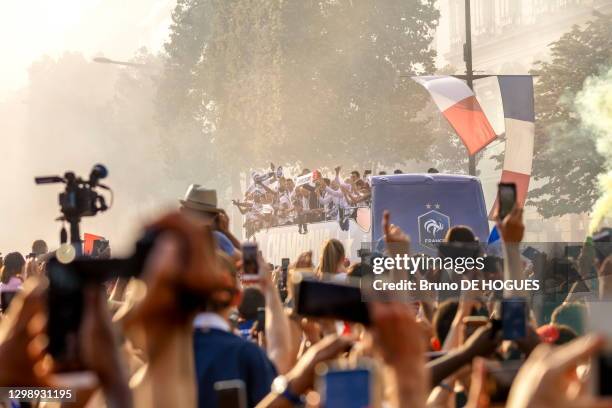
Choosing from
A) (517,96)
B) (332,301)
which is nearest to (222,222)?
(332,301)

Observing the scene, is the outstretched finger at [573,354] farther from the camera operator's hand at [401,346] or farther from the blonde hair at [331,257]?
the blonde hair at [331,257]

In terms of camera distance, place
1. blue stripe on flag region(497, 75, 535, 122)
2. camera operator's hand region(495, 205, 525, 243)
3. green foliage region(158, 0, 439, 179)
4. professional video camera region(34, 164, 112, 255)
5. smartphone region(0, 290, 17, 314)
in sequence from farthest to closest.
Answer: green foliage region(158, 0, 439, 179)
blue stripe on flag region(497, 75, 535, 122)
professional video camera region(34, 164, 112, 255)
camera operator's hand region(495, 205, 525, 243)
smartphone region(0, 290, 17, 314)

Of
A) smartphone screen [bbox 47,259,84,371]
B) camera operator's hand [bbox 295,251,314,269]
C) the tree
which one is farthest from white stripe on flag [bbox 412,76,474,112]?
smartphone screen [bbox 47,259,84,371]

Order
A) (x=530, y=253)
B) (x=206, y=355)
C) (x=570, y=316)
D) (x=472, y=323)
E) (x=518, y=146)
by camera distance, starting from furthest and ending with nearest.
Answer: (x=518, y=146), (x=530, y=253), (x=570, y=316), (x=472, y=323), (x=206, y=355)

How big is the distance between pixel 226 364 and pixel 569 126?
122 feet

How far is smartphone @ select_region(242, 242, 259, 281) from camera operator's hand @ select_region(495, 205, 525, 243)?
3.10 feet

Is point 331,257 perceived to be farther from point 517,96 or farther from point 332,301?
point 517,96

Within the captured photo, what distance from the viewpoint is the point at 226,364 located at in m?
3.96

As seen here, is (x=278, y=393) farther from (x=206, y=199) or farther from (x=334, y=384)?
(x=206, y=199)

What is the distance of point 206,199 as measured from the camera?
718cm

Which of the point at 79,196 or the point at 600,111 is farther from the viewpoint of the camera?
the point at 600,111

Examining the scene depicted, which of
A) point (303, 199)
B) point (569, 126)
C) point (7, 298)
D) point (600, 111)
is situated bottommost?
point (7, 298)

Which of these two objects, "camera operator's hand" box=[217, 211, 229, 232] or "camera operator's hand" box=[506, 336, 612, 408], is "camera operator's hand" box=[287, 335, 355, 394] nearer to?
"camera operator's hand" box=[506, 336, 612, 408]

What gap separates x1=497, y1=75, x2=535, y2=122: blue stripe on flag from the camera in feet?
62.7
